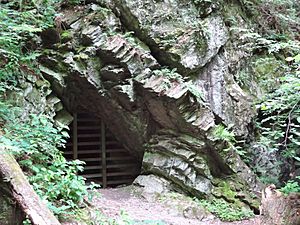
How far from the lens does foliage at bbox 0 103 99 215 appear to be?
3.79 metres

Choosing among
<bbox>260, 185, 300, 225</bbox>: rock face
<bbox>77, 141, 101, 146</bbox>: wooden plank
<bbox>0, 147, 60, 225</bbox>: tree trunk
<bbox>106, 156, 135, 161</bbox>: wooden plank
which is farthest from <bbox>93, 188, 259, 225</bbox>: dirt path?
<bbox>0, 147, 60, 225</bbox>: tree trunk

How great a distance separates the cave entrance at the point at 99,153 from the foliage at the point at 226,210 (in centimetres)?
227

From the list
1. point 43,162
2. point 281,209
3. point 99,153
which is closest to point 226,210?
point 281,209

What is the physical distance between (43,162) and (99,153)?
11.7ft

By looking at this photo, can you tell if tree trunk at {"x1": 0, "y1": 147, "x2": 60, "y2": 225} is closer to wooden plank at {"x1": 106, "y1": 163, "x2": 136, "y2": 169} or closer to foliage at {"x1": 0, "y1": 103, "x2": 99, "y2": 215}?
foliage at {"x1": 0, "y1": 103, "x2": 99, "y2": 215}

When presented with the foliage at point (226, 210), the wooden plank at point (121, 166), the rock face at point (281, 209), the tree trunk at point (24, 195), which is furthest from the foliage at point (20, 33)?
the foliage at point (226, 210)

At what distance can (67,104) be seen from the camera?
275 inches

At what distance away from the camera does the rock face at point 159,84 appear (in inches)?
256

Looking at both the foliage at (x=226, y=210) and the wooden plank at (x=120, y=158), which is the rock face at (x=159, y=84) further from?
the wooden plank at (x=120, y=158)

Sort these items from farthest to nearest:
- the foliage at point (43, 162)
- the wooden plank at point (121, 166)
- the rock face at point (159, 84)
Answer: the wooden plank at point (121, 166) → the rock face at point (159, 84) → the foliage at point (43, 162)

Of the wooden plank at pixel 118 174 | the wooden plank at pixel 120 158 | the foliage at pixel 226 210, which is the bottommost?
the foliage at pixel 226 210

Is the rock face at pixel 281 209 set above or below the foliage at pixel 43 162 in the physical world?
below

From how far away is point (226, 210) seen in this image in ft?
20.7

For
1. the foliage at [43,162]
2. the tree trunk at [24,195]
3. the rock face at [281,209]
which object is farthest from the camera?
the rock face at [281,209]
